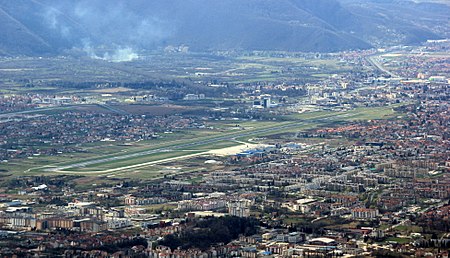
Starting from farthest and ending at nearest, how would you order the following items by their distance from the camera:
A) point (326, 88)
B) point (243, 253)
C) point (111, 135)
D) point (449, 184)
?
1. point (326, 88)
2. point (111, 135)
3. point (449, 184)
4. point (243, 253)

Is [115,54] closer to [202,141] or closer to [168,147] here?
[202,141]

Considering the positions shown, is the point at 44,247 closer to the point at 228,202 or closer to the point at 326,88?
the point at 228,202

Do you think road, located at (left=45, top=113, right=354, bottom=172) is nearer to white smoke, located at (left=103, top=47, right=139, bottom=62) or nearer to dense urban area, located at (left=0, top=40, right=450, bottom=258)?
dense urban area, located at (left=0, top=40, right=450, bottom=258)

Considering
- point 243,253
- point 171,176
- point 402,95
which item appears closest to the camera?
point 243,253

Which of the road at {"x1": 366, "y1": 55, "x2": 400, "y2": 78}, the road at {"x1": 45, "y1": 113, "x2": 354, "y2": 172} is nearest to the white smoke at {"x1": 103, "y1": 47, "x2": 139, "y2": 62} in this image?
the road at {"x1": 366, "y1": 55, "x2": 400, "y2": 78}

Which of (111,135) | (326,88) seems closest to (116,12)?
(326,88)

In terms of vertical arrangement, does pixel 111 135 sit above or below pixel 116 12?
below
